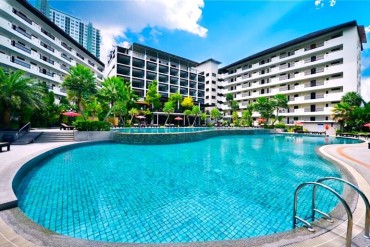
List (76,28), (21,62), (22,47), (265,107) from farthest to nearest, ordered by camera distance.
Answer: (76,28) → (265,107) → (22,47) → (21,62)

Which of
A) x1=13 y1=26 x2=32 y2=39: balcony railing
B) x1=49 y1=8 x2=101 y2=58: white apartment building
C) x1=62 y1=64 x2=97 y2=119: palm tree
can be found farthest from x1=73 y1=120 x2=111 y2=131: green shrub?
x1=49 y1=8 x2=101 y2=58: white apartment building

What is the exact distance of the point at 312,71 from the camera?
38594 millimetres

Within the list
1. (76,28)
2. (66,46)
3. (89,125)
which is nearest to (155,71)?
(66,46)

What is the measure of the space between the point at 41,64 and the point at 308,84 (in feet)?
183

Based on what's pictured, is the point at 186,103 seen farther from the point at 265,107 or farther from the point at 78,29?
the point at 78,29

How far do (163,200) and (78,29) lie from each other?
704 feet

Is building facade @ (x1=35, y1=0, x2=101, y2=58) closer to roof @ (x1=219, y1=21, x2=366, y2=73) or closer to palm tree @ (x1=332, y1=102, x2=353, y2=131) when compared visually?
roof @ (x1=219, y1=21, x2=366, y2=73)

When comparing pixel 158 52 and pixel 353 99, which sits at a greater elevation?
pixel 158 52

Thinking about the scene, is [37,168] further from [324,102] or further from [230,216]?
[324,102]

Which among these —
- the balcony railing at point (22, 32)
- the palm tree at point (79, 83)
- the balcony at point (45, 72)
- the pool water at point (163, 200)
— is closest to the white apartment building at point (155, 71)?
the balcony at point (45, 72)

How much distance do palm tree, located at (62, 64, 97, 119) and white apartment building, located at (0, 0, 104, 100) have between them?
44.8 ft

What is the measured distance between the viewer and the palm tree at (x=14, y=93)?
15102 millimetres

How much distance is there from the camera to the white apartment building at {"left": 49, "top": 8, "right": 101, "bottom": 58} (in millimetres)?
159250

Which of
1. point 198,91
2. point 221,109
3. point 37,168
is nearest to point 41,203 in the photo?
point 37,168
